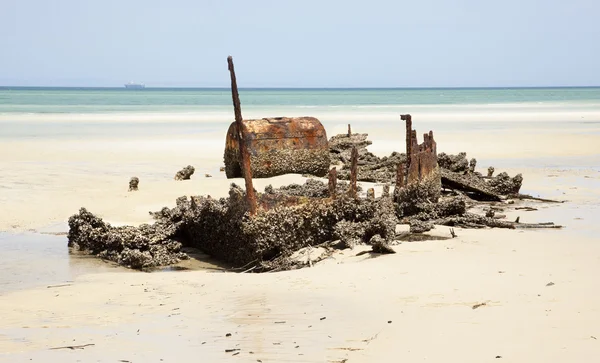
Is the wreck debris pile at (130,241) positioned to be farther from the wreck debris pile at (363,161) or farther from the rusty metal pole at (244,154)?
the wreck debris pile at (363,161)

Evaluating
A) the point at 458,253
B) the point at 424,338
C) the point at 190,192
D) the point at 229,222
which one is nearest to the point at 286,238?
the point at 229,222

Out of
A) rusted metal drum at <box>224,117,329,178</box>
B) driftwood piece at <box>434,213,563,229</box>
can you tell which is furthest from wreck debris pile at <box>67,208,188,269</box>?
rusted metal drum at <box>224,117,329,178</box>

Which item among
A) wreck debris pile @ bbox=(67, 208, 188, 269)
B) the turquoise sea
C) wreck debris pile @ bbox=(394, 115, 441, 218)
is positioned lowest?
the turquoise sea

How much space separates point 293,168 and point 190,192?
6.31 feet

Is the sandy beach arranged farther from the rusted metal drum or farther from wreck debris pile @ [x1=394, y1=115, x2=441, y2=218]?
the rusted metal drum

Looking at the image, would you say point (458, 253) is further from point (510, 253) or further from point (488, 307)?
point (488, 307)

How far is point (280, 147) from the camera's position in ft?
37.9

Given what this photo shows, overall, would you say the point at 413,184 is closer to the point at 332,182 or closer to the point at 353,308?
the point at 332,182

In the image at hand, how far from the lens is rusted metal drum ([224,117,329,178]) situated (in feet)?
37.1

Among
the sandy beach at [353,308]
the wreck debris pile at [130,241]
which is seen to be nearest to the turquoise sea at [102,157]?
the wreck debris pile at [130,241]

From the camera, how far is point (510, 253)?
21.0ft

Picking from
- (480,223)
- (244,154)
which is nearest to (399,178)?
(480,223)

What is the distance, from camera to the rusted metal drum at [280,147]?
37.1ft

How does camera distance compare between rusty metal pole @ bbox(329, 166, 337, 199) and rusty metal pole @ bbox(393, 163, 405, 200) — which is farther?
rusty metal pole @ bbox(393, 163, 405, 200)
